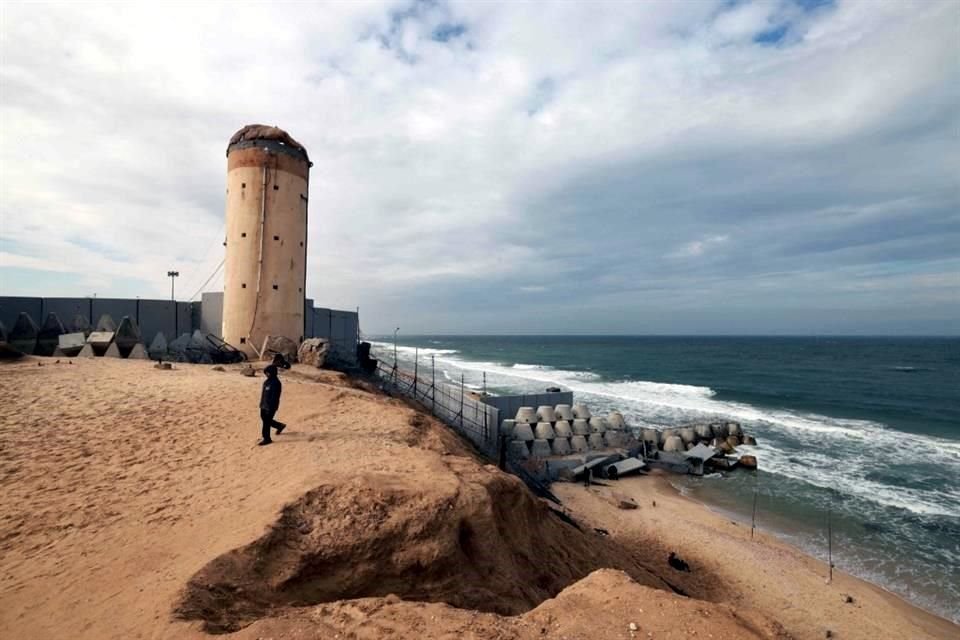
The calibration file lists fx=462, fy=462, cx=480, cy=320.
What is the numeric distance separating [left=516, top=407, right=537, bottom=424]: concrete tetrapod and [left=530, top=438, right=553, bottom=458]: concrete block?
1365 millimetres

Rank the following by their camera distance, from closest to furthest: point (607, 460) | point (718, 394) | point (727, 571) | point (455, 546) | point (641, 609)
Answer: point (641, 609) → point (455, 546) → point (727, 571) → point (607, 460) → point (718, 394)

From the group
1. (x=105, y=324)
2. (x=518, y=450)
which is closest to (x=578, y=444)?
(x=518, y=450)

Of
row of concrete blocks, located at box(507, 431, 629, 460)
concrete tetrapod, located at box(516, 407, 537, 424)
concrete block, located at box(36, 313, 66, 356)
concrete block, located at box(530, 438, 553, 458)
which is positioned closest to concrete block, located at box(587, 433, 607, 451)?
row of concrete blocks, located at box(507, 431, 629, 460)

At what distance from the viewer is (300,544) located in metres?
5.68

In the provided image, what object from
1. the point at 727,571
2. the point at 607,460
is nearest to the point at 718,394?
the point at 607,460

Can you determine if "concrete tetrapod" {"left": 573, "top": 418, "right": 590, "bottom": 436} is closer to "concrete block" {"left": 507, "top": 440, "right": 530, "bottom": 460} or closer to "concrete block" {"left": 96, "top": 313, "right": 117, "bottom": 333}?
"concrete block" {"left": 507, "top": 440, "right": 530, "bottom": 460}

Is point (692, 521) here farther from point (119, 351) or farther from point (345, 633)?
point (119, 351)

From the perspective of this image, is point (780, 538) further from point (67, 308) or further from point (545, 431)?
point (67, 308)

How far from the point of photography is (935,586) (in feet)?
46.4

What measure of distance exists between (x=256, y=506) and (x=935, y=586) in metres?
19.5


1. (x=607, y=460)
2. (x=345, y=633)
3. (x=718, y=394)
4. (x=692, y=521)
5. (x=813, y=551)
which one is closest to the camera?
(x=345, y=633)

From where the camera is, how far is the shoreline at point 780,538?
42.8ft

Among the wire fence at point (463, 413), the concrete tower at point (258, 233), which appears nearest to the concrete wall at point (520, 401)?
the wire fence at point (463, 413)

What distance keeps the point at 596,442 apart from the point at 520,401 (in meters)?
4.66
